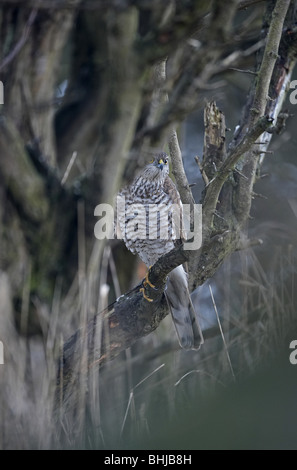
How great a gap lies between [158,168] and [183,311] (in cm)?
84

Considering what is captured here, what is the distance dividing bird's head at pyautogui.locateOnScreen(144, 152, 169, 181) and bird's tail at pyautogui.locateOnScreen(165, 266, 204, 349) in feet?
1.98

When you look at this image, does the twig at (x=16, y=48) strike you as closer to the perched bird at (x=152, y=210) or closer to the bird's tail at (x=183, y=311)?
the perched bird at (x=152, y=210)

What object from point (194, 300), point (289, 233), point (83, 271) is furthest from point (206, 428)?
point (289, 233)

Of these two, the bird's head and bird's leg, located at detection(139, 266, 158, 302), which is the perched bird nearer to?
the bird's head

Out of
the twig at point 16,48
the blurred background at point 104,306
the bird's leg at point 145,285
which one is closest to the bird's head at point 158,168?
the blurred background at point 104,306

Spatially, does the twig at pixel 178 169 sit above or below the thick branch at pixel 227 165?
above

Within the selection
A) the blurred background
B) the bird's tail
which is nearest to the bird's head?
the blurred background

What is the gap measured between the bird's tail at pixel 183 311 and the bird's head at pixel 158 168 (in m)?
0.60

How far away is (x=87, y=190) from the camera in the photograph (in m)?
2.51

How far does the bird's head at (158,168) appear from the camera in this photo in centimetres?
361

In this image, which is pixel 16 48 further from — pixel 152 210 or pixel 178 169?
pixel 152 210

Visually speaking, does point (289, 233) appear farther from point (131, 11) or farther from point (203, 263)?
point (131, 11)

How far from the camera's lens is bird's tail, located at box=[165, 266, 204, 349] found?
3314 millimetres

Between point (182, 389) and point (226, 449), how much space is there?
0.59 meters
